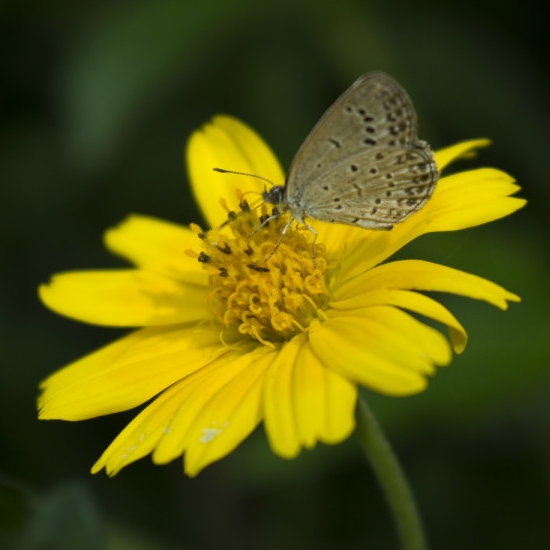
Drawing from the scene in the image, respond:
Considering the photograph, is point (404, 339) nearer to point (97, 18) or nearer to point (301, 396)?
point (301, 396)

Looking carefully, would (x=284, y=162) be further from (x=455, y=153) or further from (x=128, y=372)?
(x=128, y=372)

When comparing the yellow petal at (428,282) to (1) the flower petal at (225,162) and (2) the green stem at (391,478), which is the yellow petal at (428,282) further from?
(1) the flower petal at (225,162)

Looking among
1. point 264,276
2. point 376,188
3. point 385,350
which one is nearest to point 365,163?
point 376,188

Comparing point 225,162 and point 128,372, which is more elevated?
point 225,162

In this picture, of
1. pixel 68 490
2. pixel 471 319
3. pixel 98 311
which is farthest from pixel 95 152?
pixel 471 319

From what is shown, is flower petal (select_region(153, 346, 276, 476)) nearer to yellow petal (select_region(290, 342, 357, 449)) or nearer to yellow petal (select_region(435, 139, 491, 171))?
yellow petal (select_region(290, 342, 357, 449))

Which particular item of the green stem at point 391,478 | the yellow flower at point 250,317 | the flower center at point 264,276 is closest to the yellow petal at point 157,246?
the yellow flower at point 250,317
